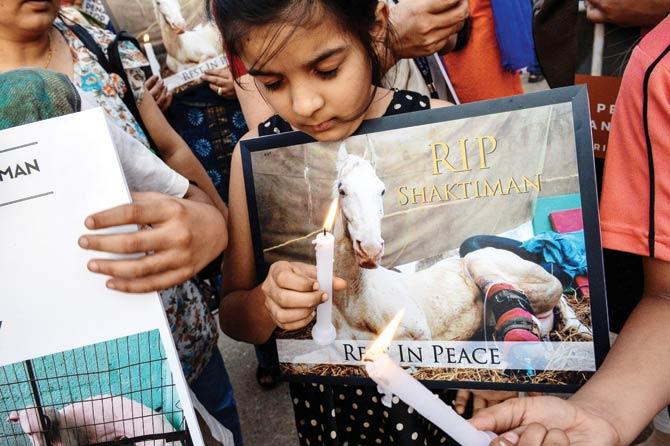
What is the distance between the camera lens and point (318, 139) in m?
1.09

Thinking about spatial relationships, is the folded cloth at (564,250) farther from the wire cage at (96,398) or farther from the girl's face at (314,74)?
the wire cage at (96,398)

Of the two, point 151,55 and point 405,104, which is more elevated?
point 151,55

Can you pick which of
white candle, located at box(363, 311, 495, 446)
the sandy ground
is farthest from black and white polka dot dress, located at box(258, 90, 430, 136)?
the sandy ground

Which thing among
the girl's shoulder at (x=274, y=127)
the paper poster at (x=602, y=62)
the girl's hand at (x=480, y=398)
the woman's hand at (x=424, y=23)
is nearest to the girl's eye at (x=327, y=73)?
the girl's shoulder at (x=274, y=127)

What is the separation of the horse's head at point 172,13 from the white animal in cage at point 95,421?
6.63ft

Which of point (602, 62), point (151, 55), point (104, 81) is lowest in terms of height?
point (602, 62)

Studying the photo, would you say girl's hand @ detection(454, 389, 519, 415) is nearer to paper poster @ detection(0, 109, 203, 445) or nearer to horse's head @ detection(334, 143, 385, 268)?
horse's head @ detection(334, 143, 385, 268)

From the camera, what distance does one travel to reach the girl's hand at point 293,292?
3.05ft

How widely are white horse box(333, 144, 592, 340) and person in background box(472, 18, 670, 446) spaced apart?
0.16m

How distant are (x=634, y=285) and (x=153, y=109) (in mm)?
1460

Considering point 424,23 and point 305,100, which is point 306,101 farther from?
point 424,23

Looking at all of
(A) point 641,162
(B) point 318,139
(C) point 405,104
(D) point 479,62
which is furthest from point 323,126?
(D) point 479,62

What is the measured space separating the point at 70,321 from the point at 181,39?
78.0 inches

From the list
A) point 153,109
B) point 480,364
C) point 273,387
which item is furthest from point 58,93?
point 273,387
